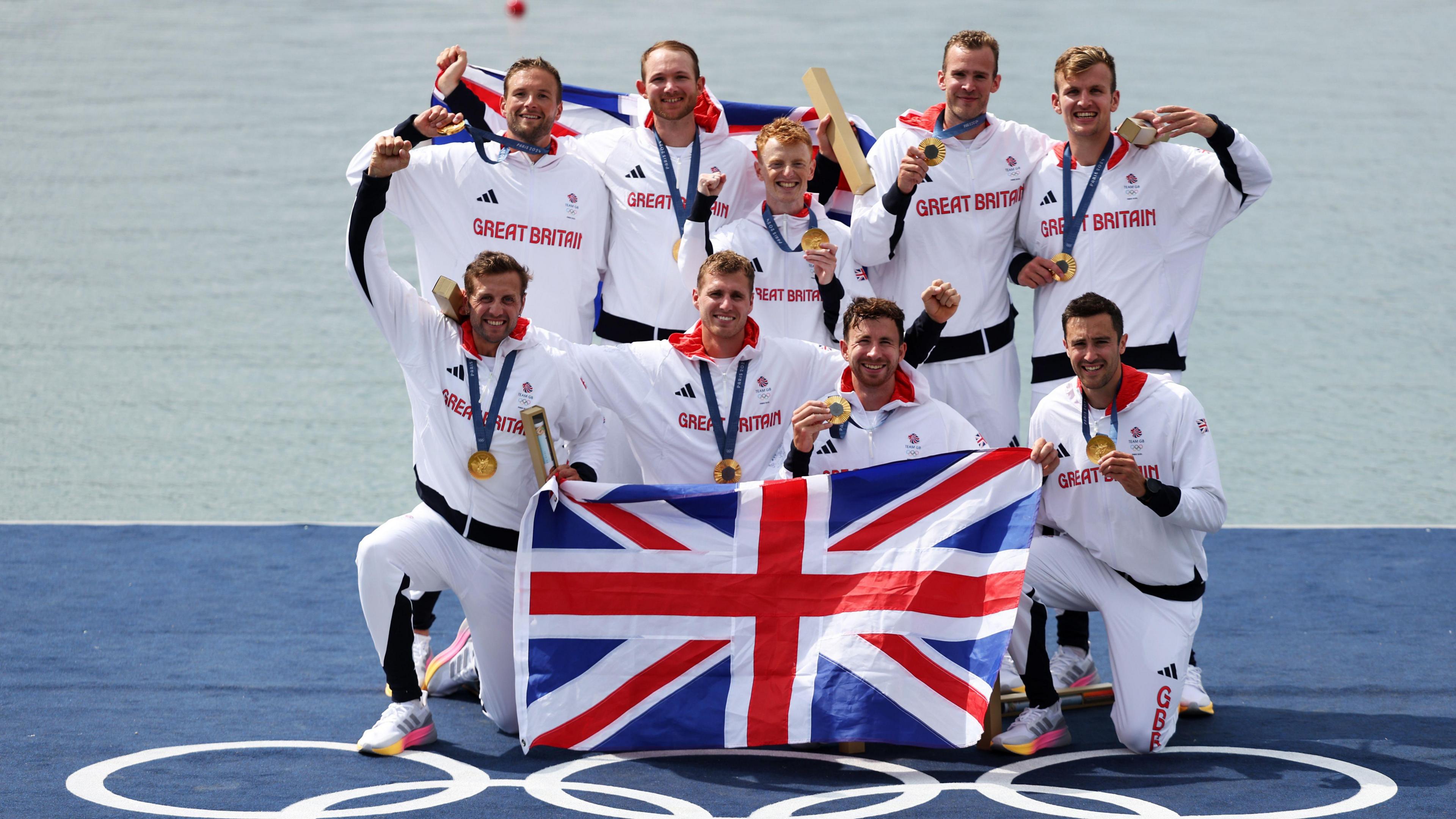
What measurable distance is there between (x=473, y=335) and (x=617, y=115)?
5.89 ft

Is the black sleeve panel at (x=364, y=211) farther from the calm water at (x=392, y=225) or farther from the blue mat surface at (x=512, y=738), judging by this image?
the calm water at (x=392, y=225)

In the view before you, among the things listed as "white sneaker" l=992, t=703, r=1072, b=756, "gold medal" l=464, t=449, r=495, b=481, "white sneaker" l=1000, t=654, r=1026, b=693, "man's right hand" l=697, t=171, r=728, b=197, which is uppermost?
"man's right hand" l=697, t=171, r=728, b=197

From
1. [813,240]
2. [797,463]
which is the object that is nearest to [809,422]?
[797,463]

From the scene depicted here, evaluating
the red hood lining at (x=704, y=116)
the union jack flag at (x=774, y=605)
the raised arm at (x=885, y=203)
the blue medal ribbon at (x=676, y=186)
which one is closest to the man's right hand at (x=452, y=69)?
the red hood lining at (x=704, y=116)

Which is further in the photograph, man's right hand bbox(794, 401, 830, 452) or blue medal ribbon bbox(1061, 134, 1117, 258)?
blue medal ribbon bbox(1061, 134, 1117, 258)

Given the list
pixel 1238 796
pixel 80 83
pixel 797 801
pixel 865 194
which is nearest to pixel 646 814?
pixel 797 801

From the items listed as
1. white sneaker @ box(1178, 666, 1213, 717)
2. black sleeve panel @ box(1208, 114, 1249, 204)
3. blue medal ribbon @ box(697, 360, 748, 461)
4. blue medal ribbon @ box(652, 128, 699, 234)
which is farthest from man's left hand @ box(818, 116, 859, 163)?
white sneaker @ box(1178, 666, 1213, 717)

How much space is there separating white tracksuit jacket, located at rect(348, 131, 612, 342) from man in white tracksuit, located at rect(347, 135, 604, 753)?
0.52 meters

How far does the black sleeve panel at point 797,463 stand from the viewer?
473 centimetres

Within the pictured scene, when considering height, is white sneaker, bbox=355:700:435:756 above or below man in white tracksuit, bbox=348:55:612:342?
below

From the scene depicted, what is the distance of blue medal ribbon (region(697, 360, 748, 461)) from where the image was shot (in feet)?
16.2

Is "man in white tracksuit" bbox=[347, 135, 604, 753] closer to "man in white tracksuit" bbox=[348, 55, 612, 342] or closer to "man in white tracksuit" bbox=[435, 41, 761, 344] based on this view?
"man in white tracksuit" bbox=[348, 55, 612, 342]

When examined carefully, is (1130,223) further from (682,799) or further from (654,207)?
(682,799)

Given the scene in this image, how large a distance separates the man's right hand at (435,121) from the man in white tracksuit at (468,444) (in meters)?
0.26
